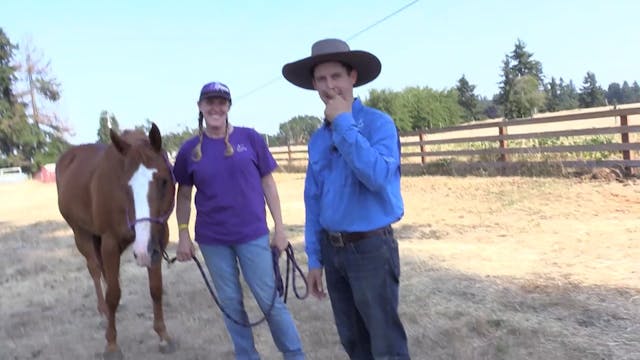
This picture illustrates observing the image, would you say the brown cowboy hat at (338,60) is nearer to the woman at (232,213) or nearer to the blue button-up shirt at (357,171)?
the blue button-up shirt at (357,171)

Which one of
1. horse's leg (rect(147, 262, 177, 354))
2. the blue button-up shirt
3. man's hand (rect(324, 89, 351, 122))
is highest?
man's hand (rect(324, 89, 351, 122))

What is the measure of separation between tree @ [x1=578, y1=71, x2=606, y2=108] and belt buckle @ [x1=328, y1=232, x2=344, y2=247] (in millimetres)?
88070

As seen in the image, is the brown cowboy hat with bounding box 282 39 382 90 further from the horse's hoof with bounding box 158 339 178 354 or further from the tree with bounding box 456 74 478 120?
the tree with bounding box 456 74 478 120

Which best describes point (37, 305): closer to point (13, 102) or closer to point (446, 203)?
point (446, 203)

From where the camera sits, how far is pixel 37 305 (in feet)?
18.2

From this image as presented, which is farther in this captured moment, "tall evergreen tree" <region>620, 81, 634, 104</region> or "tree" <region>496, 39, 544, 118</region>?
"tall evergreen tree" <region>620, 81, 634, 104</region>

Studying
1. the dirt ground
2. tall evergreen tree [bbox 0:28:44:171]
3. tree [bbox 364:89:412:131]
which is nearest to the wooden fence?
the dirt ground

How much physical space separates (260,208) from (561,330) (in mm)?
2137

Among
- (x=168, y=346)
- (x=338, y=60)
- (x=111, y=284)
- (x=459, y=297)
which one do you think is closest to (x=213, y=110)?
(x=338, y=60)

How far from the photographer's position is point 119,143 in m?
3.58

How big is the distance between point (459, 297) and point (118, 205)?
276 centimetres

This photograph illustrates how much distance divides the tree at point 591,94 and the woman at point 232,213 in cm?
8740

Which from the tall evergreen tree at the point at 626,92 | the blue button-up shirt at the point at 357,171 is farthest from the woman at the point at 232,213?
the tall evergreen tree at the point at 626,92

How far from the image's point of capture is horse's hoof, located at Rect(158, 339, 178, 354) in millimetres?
4119
